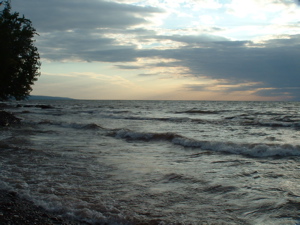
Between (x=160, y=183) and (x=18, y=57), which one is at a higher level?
(x=18, y=57)

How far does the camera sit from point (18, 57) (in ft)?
A: 89.2

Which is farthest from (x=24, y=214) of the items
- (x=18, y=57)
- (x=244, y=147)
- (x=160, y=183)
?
(x=18, y=57)

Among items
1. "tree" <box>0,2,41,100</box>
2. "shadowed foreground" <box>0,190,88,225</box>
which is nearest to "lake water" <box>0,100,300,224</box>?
"shadowed foreground" <box>0,190,88,225</box>

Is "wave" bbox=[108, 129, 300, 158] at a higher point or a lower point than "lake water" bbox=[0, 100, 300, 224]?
higher

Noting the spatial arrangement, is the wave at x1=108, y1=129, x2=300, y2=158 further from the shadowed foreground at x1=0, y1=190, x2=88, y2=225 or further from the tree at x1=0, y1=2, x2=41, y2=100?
the tree at x1=0, y1=2, x2=41, y2=100

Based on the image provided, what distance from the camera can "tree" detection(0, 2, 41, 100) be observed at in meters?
25.9

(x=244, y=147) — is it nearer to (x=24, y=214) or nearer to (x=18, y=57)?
(x=24, y=214)

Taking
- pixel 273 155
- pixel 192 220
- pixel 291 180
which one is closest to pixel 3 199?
pixel 192 220

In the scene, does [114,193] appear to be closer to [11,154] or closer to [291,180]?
[291,180]

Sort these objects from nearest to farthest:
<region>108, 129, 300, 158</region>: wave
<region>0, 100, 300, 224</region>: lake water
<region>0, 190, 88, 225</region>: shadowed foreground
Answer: <region>0, 190, 88, 225</region>: shadowed foreground < <region>0, 100, 300, 224</region>: lake water < <region>108, 129, 300, 158</region>: wave

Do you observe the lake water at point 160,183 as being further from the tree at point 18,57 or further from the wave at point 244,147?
the tree at point 18,57

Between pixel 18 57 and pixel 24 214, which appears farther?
pixel 18 57

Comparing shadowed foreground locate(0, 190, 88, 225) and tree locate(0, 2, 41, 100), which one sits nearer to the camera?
shadowed foreground locate(0, 190, 88, 225)

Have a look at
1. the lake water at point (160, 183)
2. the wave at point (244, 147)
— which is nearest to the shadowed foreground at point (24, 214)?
the lake water at point (160, 183)
